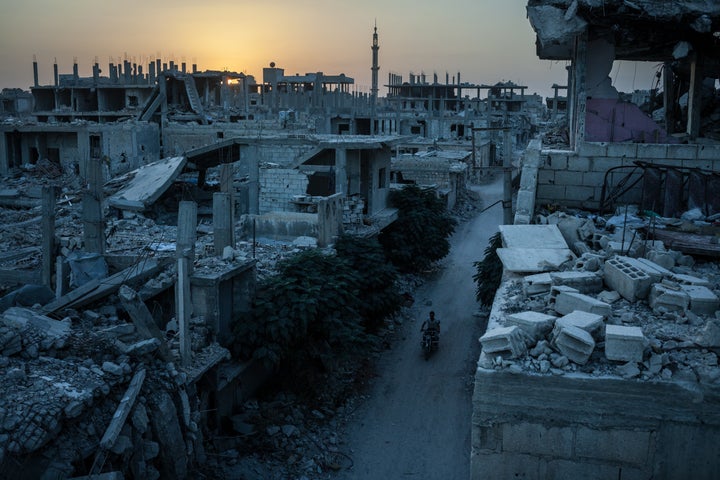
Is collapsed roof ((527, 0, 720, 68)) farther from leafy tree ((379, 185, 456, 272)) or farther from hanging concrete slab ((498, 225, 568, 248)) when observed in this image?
leafy tree ((379, 185, 456, 272))

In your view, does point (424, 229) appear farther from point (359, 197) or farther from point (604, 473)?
point (604, 473)

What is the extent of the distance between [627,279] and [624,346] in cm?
146

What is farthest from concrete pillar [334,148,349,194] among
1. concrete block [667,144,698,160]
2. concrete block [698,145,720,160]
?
concrete block [698,145,720,160]

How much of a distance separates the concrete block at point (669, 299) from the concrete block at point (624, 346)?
109 cm

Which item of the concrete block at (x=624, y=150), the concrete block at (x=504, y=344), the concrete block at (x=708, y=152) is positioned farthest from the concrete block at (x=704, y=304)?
the concrete block at (x=708, y=152)

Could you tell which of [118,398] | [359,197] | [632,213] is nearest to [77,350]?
[118,398]

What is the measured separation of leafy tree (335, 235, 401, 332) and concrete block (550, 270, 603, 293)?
8862 mm

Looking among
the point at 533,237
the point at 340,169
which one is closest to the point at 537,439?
the point at 533,237

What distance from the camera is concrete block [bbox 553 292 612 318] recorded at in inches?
202

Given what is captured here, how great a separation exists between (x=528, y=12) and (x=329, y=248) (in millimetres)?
7008

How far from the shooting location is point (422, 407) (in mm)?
12914

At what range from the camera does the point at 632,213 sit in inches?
388

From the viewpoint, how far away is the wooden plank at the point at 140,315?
8.65 meters

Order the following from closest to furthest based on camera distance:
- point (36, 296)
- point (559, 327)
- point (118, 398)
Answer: point (559, 327) → point (118, 398) → point (36, 296)
